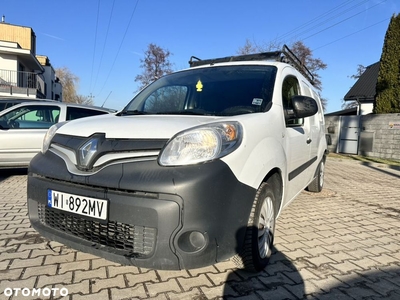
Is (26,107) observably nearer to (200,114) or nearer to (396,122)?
(200,114)

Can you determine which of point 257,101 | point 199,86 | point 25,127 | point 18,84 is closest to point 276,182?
point 257,101

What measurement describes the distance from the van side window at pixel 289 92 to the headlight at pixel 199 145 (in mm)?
1176

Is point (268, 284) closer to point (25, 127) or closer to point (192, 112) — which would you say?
point (192, 112)

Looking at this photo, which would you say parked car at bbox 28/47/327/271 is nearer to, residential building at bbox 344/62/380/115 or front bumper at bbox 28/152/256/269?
front bumper at bbox 28/152/256/269

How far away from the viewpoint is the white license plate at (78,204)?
2.02 meters

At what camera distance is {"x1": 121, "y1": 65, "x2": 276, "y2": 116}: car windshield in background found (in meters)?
2.80

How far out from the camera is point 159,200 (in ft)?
6.21

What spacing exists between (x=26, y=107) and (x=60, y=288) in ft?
16.6

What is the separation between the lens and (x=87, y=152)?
2178 millimetres

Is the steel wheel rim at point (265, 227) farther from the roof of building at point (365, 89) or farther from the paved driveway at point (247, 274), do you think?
the roof of building at point (365, 89)

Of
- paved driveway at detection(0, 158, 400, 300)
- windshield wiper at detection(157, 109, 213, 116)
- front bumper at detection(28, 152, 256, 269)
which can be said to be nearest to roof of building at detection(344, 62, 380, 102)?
paved driveway at detection(0, 158, 400, 300)

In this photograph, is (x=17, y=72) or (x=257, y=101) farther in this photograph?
(x=17, y=72)

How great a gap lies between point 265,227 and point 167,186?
1.11 metres

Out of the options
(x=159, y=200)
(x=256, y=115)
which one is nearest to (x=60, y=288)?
(x=159, y=200)
